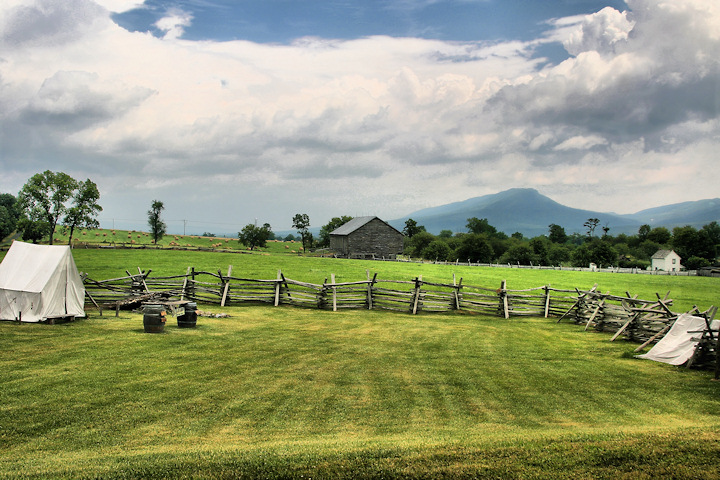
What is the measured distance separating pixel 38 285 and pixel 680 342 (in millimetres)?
19912

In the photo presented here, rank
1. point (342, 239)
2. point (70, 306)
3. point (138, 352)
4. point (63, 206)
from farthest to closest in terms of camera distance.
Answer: point (342, 239)
point (63, 206)
point (70, 306)
point (138, 352)

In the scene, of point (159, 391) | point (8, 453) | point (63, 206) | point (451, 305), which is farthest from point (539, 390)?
point (63, 206)

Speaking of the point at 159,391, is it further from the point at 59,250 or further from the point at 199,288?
the point at 199,288

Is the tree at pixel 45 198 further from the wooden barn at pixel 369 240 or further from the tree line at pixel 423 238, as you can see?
the wooden barn at pixel 369 240

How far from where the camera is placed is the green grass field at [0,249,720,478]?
607cm

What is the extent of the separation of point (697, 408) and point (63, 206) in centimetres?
6856

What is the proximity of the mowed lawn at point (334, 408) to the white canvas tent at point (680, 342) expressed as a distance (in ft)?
2.43

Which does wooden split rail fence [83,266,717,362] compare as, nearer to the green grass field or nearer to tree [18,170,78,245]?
the green grass field

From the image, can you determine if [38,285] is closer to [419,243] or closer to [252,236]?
[252,236]

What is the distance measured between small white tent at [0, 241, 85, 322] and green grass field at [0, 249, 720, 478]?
862 mm

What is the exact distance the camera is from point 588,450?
6.49 metres

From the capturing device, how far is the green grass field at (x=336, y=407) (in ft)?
19.9

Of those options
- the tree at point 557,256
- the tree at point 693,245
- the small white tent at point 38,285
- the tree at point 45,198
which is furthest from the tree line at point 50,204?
the tree at point 693,245

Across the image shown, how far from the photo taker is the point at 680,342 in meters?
13.1
